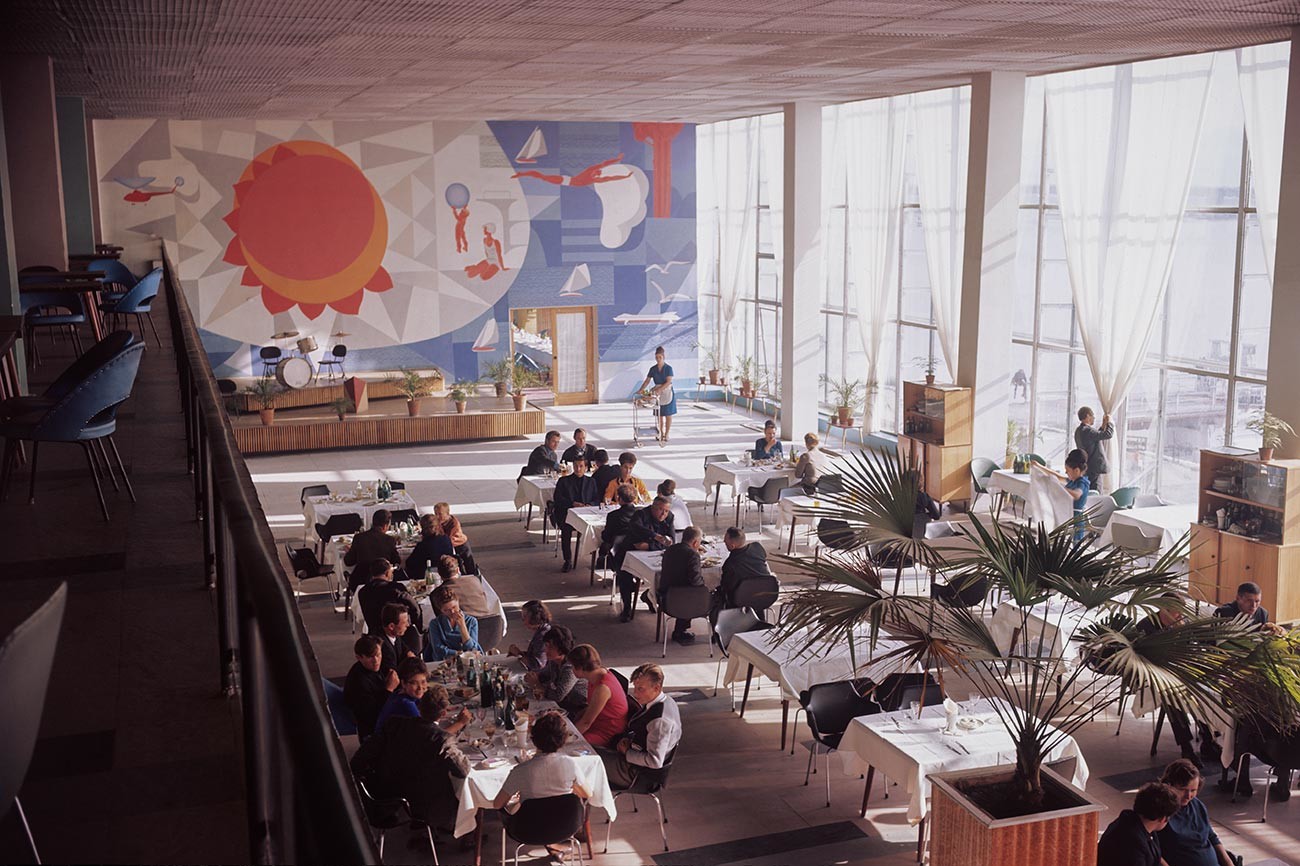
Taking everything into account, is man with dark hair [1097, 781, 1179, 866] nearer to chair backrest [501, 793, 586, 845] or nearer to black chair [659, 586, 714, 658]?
chair backrest [501, 793, 586, 845]

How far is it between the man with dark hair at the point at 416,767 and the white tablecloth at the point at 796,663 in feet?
8.43

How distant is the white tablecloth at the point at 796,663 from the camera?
8.39 meters

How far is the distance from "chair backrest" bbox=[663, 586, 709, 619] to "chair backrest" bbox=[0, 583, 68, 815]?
8.64 metres

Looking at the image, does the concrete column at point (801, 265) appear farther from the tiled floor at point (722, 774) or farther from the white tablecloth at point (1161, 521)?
the white tablecloth at point (1161, 521)

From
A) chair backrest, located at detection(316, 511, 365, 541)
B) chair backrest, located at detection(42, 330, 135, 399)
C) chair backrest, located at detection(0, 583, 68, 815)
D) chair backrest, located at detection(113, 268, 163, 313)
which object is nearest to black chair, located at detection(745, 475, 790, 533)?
chair backrest, located at detection(316, 511, 365, 541)

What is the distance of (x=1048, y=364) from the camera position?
604 inches

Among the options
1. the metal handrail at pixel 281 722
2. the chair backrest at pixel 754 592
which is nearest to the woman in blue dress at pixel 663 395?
the chair backrest at pixel 754 592

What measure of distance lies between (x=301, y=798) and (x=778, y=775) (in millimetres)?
7629

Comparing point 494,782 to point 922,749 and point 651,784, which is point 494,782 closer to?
point 651,784

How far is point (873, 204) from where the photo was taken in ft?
61.4

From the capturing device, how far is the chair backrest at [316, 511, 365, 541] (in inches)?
462

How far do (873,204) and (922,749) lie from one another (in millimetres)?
13018

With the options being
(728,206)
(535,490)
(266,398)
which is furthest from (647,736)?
(728,206)

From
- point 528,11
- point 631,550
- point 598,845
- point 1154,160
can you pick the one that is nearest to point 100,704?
point 598,845
